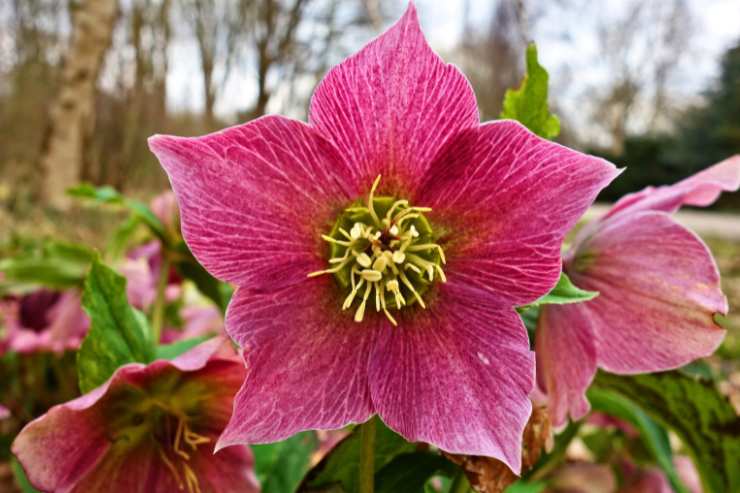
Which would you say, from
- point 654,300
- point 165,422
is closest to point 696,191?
point 654,300

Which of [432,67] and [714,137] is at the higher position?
[432,67]

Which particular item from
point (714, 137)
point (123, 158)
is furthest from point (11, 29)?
point (714, 137)

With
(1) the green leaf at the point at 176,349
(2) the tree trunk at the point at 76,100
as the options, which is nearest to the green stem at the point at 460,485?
(1) the green leaf at the point at 176,349

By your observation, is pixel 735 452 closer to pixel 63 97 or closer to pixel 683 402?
pixel 683 402

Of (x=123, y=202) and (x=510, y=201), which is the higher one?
(x=510, y=201)

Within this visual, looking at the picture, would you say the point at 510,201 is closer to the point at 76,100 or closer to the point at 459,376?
the point at 459,376

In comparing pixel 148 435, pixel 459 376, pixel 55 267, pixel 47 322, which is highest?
pixel 459 376

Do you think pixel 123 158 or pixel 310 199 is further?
pixel 123 158
